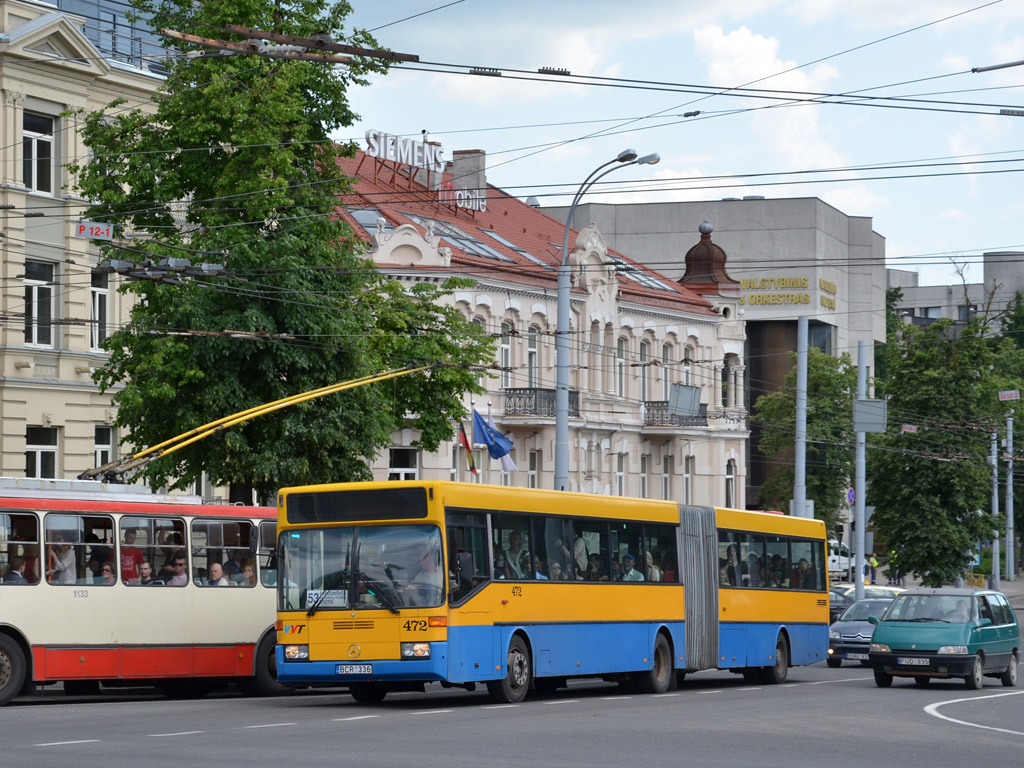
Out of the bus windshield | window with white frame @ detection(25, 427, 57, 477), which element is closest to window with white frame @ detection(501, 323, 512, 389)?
window with white frame @ detection(25, 427, 57, 477)

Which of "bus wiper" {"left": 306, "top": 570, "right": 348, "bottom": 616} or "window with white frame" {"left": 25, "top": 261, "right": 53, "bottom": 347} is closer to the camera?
"bus wiper" {"left": 306, "top": 570, "right": 348, "bottom": 616}

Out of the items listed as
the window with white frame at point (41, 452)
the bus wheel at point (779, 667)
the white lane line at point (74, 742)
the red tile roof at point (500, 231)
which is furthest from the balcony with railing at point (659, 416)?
the white lane line at point (74, 742)

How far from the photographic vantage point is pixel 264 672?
24.3 meters

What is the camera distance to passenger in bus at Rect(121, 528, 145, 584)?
22.5m

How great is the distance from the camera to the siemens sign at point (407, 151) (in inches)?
2224

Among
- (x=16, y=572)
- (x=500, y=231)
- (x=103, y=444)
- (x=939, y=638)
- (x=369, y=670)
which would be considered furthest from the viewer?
(x=500, y=231)

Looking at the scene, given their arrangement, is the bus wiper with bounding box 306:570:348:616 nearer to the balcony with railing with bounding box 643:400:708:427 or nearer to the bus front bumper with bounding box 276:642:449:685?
the bus front bumper with bounding box 276:642:449:685

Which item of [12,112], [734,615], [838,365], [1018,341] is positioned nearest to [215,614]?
[734,615]

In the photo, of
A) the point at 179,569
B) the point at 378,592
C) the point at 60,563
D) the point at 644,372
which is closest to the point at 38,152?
the point at 179,569

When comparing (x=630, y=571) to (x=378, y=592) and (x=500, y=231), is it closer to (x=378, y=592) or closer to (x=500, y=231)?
(x=378, y=592)

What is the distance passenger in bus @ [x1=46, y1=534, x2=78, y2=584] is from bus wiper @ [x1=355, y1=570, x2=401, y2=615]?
12.3 feet

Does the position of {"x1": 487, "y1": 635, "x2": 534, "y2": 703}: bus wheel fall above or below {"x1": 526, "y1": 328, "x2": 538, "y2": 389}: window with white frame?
below

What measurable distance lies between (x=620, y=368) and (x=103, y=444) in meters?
24.9

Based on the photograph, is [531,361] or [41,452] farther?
[531,361]
